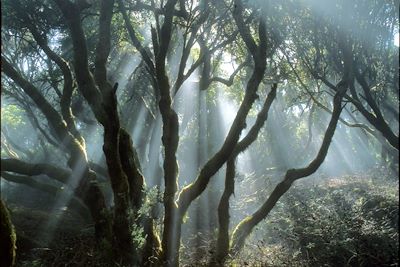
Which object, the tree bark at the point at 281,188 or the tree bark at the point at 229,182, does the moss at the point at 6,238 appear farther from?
the tree bark at the point at 281,188

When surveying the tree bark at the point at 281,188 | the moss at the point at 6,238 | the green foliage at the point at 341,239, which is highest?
the tree bark at the point at 281,188

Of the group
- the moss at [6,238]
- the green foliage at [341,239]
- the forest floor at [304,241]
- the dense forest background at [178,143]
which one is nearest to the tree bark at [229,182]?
the dense forest background at [178,143]

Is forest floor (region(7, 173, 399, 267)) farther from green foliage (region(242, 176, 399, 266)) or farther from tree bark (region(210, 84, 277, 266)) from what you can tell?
tree bark (region(210, 84, 277, 266))

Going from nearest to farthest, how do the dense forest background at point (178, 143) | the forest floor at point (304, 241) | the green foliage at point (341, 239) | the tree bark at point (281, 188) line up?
the green foliage at point (341, 239), the forest floor at point (304, 241), the dense forest background at point (178, 143), the tree bark at point (281, 188)

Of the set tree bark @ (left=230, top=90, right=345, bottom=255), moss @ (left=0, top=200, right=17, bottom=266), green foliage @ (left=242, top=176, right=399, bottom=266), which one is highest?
tree bark @ (left=230, top=90, right=345, bottom=255)

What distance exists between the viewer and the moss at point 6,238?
4.62 m

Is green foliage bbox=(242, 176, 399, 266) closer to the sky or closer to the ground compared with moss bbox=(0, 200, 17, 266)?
closer to the ground

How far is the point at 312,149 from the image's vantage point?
34906 mm

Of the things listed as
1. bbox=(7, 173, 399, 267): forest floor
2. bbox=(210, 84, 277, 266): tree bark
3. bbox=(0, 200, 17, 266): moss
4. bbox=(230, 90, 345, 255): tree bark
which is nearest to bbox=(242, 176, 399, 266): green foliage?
bbox=(7, 173, 399, 267): forest floor

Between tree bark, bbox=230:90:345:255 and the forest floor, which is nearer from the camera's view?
the forest floor

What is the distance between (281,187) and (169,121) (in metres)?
3.58

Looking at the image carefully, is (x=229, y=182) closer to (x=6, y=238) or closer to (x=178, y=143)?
(x=178, y=143)

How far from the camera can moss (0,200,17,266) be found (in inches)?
182

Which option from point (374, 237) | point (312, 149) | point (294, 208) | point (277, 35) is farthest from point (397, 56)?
point (312, 149)
